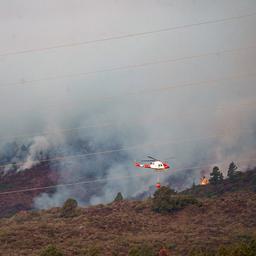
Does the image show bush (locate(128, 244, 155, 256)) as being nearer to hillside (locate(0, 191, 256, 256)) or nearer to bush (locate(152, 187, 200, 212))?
hillside (locate(0, 191, 256, 256))

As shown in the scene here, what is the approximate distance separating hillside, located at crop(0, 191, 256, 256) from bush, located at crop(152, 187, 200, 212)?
5.03 feet

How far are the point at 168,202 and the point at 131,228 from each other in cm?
1847

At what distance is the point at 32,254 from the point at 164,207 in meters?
48.6

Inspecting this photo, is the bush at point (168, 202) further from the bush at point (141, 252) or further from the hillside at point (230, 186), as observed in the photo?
the bush at point (141, 252)

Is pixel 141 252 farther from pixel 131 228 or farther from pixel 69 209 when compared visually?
pixel 69 209

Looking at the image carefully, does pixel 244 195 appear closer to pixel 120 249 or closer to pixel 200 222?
pixel 200 222

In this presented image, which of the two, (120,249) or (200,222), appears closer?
(120,249)

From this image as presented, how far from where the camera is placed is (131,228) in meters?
114

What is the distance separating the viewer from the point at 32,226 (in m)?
111

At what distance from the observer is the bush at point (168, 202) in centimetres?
13075

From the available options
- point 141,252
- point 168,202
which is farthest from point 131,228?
point 141,252

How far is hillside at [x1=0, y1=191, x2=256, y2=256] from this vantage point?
93.7 m

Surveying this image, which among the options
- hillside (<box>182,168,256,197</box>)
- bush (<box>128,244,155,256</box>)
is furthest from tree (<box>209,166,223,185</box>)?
bush (<box>128,244,155,256</box>)

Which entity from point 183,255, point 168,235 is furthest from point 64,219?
point 183,255
